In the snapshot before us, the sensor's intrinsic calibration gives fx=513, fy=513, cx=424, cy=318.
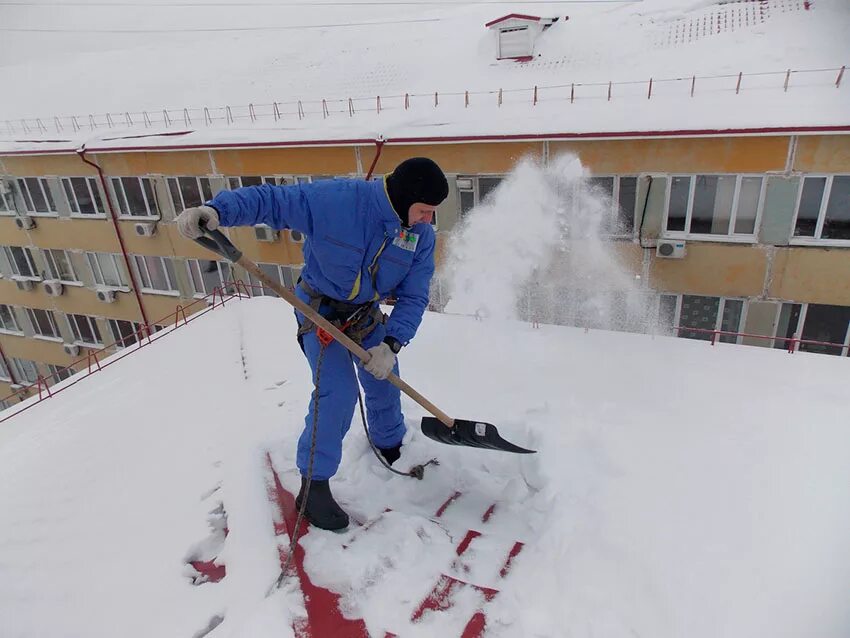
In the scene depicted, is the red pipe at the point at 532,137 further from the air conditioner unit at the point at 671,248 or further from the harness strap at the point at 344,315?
the harness strap at the point at 344,315

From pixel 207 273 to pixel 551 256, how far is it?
30.0 feet

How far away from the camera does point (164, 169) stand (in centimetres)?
1223

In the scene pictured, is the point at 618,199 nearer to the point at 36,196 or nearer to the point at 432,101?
the point at 432,101

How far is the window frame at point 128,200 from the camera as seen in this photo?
12672mm

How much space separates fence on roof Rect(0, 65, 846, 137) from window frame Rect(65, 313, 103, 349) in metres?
5.69

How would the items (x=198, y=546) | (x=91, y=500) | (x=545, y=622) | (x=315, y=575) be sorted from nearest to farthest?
(x=545, y=622) < (x=315, y=575) < (x=198, y=546) < (x=91, y=500)

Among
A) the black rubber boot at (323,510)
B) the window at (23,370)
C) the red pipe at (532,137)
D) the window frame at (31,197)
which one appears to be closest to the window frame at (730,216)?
the red pipe at (532,137)

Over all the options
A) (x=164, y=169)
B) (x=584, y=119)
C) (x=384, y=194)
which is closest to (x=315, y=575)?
(x=384, y=194)

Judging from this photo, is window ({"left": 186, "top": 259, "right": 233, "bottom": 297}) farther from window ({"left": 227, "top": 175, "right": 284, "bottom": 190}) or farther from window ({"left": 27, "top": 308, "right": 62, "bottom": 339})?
window ({"left": 27, "top": 308, "right": 62, "bottom": 339})

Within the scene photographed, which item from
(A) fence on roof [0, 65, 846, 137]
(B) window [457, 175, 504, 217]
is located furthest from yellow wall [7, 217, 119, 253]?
(B) window [457, 175, 504, 217]

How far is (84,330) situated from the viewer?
16250 millimetres

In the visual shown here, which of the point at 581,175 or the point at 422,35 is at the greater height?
the point at 422,35

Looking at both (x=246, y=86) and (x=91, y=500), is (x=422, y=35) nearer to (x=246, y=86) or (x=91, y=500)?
(x=246, y=86)

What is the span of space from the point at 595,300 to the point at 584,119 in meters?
3.09
